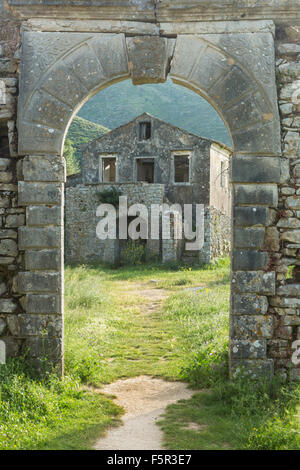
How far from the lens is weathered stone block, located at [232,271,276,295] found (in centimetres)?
459

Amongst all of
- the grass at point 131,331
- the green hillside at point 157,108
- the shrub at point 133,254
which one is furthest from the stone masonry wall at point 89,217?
the green hillside at point 157,108

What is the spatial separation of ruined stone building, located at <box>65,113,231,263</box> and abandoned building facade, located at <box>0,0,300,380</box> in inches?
481

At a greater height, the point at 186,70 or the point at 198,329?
the point at 186,70

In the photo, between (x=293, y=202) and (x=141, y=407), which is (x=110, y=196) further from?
(x=141, y=407)

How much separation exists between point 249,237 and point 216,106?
149cm

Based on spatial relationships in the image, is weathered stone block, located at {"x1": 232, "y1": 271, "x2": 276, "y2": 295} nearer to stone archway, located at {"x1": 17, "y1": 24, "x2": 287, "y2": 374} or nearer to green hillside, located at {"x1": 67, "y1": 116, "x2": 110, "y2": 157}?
stone archway, located at {"x1": 17, "y1": 24, "x2": 287, "y2": 374}

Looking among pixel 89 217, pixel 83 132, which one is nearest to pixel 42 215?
pixel 89 217

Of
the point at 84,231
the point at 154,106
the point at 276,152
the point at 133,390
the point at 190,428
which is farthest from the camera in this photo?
the point at 154,106

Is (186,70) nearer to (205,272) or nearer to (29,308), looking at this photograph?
(29,308)

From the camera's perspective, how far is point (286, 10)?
458 cm

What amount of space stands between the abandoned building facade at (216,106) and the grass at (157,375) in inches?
14.6

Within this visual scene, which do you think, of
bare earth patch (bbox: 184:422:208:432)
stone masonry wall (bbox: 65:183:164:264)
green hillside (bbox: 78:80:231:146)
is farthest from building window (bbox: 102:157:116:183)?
green hillside (bbox: 78:80:231:146)

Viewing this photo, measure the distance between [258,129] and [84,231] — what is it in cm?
1450

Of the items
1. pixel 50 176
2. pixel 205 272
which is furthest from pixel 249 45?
pixel 205 272
